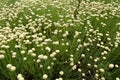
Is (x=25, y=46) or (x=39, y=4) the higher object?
(x=39, y=4)

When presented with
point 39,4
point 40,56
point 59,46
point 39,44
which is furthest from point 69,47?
point 39,4

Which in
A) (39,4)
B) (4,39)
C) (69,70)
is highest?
(39,4)

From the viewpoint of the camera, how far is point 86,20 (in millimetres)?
4770

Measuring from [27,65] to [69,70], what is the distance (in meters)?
0.53

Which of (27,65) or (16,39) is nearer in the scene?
(27,65)

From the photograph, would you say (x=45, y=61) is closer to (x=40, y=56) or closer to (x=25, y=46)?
(x=40, y=56)

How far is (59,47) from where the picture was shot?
3.54m

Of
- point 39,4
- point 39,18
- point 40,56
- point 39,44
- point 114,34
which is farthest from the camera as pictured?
point 39,4

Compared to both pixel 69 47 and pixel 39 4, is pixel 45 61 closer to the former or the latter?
pixel 69 47

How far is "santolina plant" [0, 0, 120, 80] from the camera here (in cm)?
322

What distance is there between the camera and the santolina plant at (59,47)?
10.6ft

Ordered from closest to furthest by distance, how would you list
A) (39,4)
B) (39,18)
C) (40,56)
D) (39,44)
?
(40,56), (39,44), (39,18), (39,4)

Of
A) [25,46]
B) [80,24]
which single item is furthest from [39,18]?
[25,46]

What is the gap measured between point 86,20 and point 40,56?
6.18ft
